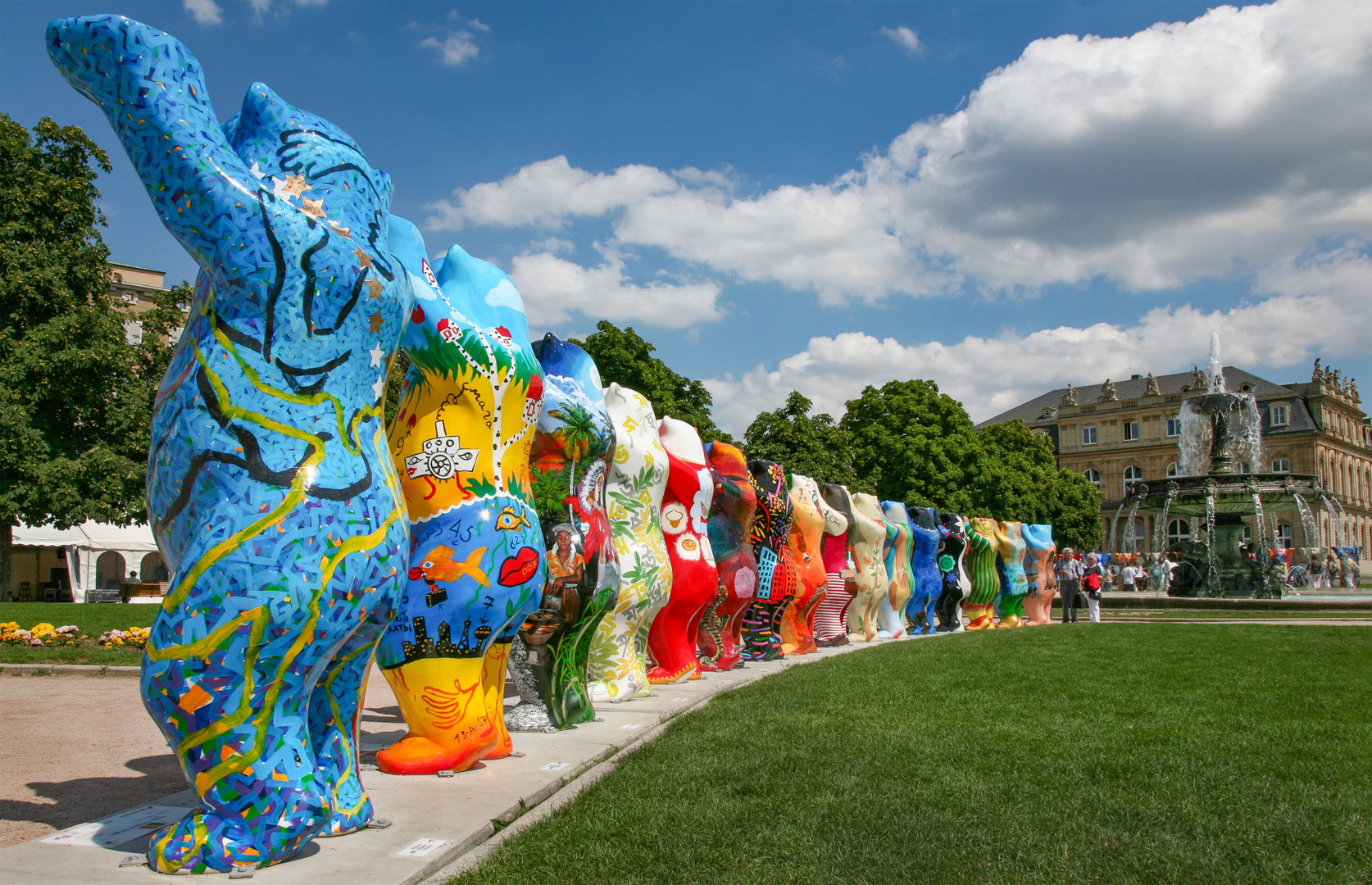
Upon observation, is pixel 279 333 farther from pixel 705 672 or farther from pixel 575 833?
pixel 705 672

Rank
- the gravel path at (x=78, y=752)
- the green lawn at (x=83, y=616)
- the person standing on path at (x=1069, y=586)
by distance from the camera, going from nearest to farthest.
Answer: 1. the gravel path at (x=78, y=752)
2. the green lawn at (x=83, y=616)
3. the person standing on path at (x=1069, y=586)

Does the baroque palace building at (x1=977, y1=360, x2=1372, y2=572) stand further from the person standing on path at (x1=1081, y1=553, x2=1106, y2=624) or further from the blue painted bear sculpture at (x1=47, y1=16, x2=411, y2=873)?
the blue painted bear sculpture at (x1=47, y1=16, x2=411, y2=873)

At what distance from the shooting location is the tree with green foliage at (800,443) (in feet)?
107

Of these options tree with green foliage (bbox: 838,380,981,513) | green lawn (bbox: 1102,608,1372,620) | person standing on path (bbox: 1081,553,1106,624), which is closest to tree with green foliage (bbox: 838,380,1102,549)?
tree with green foliage (bbox: 838,380,981,513)

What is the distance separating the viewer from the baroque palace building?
72.6m

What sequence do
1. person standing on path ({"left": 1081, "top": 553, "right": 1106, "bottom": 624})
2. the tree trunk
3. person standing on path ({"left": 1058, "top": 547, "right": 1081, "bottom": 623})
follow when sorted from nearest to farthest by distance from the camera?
person standing on path ({"left": 1081, "top": 553, "right": 1106, "bottom": 624})
person standing on path ({"left": 1058, "top": 547, "right": 1081, "bottom": 623})
the tree trunk

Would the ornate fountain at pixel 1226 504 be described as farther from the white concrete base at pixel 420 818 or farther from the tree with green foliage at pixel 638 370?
the white concrete base at pixel 420 818

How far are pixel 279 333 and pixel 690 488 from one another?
235 inches

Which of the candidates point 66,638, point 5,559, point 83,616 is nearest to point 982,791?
point 66,638

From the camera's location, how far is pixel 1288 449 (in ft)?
239

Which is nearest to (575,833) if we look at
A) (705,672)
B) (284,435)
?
(284,435)

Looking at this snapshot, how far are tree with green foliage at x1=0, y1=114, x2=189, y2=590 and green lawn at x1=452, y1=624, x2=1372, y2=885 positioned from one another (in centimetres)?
1845

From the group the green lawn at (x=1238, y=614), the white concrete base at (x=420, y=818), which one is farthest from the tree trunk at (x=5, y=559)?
the green lawn at (x=1238, y=614)

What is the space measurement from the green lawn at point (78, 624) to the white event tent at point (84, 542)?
730 cm
